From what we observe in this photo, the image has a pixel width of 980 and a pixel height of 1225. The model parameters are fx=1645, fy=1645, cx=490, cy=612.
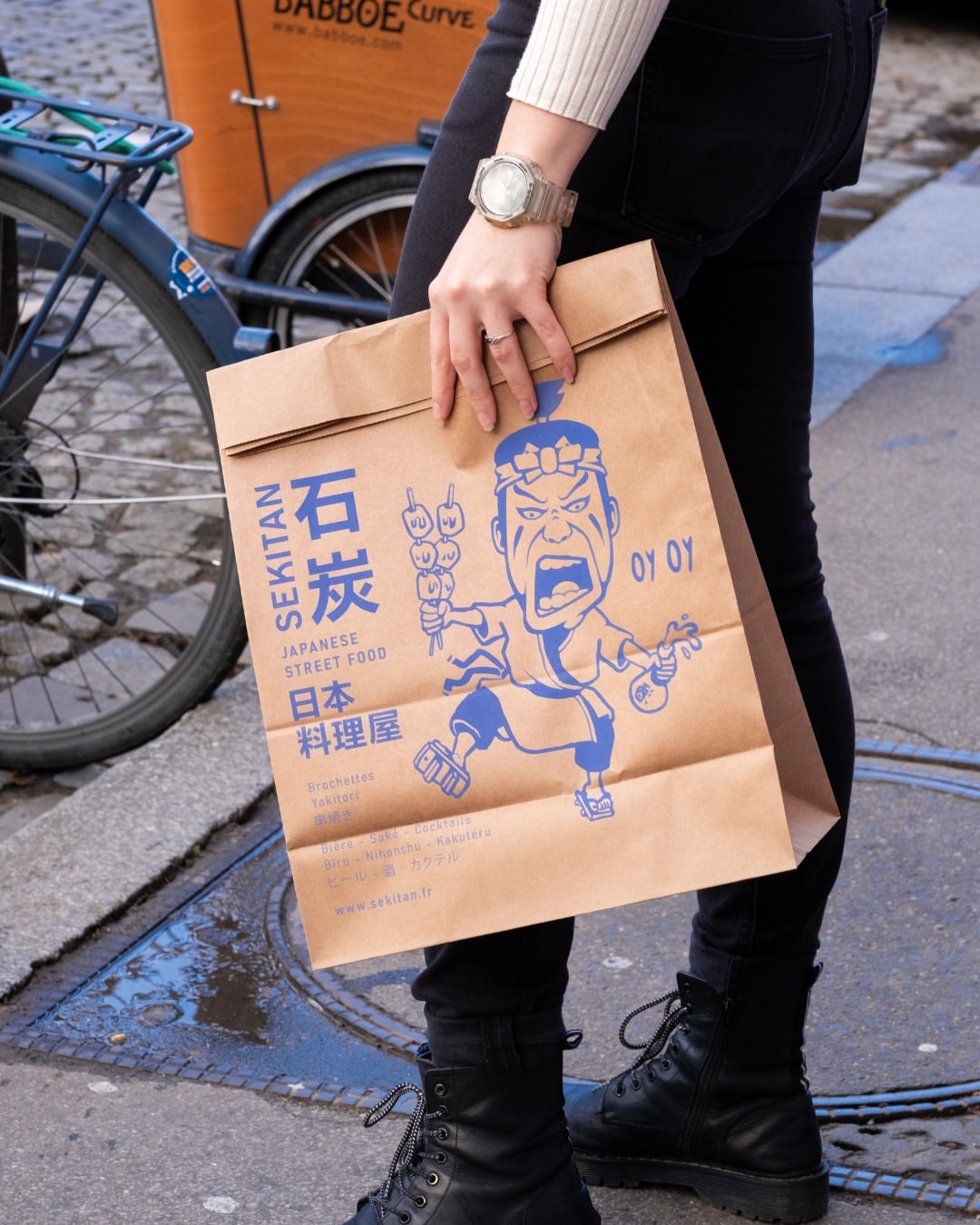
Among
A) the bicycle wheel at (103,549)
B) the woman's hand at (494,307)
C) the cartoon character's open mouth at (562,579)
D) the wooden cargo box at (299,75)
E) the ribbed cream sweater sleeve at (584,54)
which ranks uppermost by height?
the ribbed cream sweater sleeve at (584,54)

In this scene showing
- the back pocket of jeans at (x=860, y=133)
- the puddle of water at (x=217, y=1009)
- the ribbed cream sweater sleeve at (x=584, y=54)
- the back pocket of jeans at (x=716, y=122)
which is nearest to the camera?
the ribbed cream sweater sleeve at (x=584, y=54)

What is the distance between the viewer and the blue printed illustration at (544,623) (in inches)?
56.9

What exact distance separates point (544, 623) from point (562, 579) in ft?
0.14

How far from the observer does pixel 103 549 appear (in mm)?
3852

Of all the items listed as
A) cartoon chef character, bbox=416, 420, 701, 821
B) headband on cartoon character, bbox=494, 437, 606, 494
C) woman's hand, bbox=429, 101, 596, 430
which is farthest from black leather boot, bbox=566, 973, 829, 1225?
woman's hand, bbox=429, 101, 596, 430

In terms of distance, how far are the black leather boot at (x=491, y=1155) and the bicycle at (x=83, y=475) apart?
129cm

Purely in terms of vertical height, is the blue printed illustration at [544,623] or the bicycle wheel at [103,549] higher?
the blue printed illustration at [544,623]

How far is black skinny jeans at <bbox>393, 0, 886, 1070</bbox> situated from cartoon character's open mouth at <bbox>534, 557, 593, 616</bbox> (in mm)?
284

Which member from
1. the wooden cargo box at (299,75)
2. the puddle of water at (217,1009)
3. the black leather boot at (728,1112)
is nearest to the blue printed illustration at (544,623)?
the black leather boot at (728,1112)

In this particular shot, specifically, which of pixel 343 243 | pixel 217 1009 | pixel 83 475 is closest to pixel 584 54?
pixel 217 1009

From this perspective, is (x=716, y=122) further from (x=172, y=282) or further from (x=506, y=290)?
(x=172, y=282)

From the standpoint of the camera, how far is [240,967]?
2408 millimetres

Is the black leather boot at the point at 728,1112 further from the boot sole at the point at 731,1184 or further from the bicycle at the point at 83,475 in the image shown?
the bicycle at the point at 83,475

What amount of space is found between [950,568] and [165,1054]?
7.30 ft
